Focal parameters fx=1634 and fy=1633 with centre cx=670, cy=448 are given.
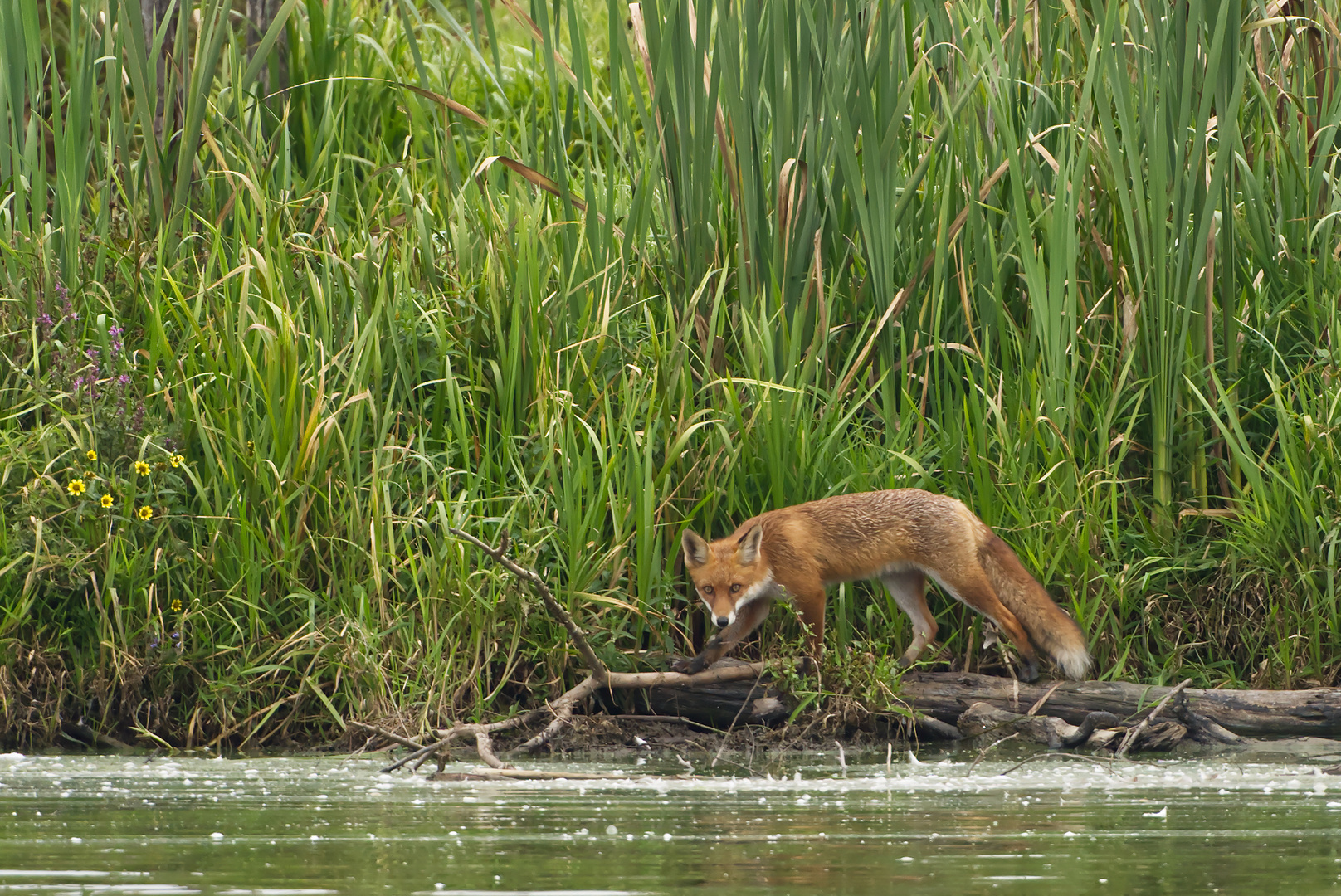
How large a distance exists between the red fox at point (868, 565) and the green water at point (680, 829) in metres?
0.69

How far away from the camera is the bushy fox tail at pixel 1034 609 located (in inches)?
229

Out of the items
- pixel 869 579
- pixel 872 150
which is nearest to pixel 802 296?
pixel 872 150

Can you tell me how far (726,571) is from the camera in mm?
5820

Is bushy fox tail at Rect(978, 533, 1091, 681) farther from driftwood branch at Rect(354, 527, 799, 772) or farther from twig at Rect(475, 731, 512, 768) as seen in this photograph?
twig at Rect(475, 731, 512, 768)

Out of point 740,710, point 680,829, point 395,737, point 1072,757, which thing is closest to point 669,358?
point 740,710

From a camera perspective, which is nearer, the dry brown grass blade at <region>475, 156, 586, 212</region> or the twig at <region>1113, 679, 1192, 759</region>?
the twig at <region>1113, 679, 1192, 759</region>

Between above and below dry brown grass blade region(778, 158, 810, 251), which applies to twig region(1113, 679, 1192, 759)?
below

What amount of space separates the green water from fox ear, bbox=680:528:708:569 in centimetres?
85

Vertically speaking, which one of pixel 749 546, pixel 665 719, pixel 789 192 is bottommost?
pixel 665 719

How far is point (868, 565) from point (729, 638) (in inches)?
22.9

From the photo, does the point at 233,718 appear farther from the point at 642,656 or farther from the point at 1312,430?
the point at 1312,430

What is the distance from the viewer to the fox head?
580 cm

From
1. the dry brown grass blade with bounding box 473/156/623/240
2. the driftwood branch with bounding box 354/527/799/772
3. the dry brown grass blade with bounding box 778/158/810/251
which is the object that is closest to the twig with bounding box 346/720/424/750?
the driftwood branch with bounding box 354/527/799/772

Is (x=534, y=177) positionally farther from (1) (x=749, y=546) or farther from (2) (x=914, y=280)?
(1) (x=749, y=546)
